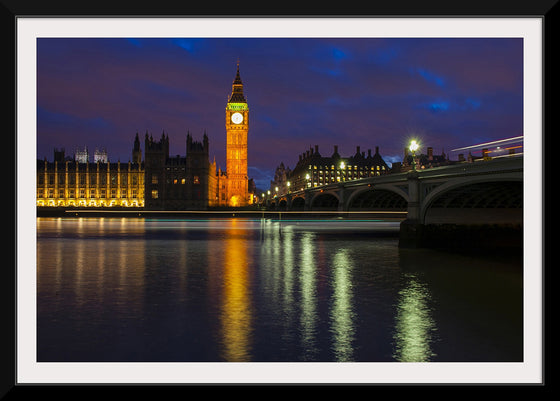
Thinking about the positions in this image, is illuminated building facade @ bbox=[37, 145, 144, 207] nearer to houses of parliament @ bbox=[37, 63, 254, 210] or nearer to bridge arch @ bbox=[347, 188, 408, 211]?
houses of parliament @ bbox=[37, 63, 254, 210]

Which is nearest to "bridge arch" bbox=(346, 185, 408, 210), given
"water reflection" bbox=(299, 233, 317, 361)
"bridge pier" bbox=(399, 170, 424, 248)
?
"bridge pier" bbox=(399, 170, 424, 248)

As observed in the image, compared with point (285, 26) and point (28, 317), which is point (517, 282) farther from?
point (28, 317)

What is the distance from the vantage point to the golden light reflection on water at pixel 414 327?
6.89m

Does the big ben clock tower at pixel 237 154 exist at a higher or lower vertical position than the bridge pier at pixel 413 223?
higher

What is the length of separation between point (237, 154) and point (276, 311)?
150 m

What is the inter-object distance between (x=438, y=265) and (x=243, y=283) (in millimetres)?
9637

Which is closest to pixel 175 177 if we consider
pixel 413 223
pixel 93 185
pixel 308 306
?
pixel 93 185

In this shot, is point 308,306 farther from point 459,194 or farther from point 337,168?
point 337,168

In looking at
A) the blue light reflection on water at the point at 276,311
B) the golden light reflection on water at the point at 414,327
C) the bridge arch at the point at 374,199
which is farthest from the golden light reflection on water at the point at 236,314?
the bridge arch at the point at 374,199

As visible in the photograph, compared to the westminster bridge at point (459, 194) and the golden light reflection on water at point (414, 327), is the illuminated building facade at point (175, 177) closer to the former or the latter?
the westminster bridge at point (459, 194)

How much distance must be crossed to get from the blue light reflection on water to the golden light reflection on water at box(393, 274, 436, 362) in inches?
0.9

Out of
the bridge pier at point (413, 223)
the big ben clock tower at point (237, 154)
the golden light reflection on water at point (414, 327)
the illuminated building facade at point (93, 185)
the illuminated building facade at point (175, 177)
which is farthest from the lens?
the big ben clock tower at point (237, 154)

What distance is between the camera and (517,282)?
14492 millimetres

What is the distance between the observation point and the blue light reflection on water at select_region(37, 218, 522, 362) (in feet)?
23.1
